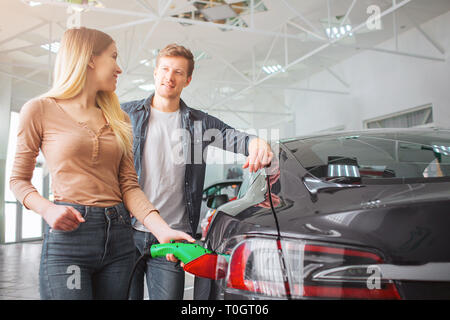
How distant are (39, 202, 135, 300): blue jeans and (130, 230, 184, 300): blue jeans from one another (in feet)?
1.14

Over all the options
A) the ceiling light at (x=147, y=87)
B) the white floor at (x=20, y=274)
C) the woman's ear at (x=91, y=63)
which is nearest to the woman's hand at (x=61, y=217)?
the woman's ear at (x=91, y=63)

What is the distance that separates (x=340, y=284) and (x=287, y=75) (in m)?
11.9

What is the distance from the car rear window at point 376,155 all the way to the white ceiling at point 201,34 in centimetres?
445

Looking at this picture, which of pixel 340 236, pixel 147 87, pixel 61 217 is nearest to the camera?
pixel 340 236

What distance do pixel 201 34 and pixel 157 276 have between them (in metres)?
7.76

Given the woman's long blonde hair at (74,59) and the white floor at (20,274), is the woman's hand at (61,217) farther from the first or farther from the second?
the white floor at (20,274)

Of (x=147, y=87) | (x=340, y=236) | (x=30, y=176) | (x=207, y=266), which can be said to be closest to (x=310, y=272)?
(x=340, y=236)

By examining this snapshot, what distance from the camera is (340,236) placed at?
71 cm

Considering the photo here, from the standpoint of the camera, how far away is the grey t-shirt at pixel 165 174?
149cm

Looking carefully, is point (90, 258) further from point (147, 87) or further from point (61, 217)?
point (147, 87)

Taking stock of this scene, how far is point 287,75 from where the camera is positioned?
12023 millimetres

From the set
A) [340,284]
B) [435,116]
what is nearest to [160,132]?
[340,284]

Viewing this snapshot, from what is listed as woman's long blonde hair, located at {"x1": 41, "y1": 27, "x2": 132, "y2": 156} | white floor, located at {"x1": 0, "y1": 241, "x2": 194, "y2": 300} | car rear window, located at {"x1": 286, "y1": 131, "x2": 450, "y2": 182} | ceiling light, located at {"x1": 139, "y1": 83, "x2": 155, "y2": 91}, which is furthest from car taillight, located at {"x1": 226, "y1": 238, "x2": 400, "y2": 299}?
ceiling light, located at {"x1": 139, "y1": 83, "x2": 155, "y2": 91}

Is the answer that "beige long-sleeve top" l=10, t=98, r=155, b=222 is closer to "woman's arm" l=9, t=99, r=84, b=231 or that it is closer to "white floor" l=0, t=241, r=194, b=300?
"woman's arm" l=9, t=99, r=84, b=231
